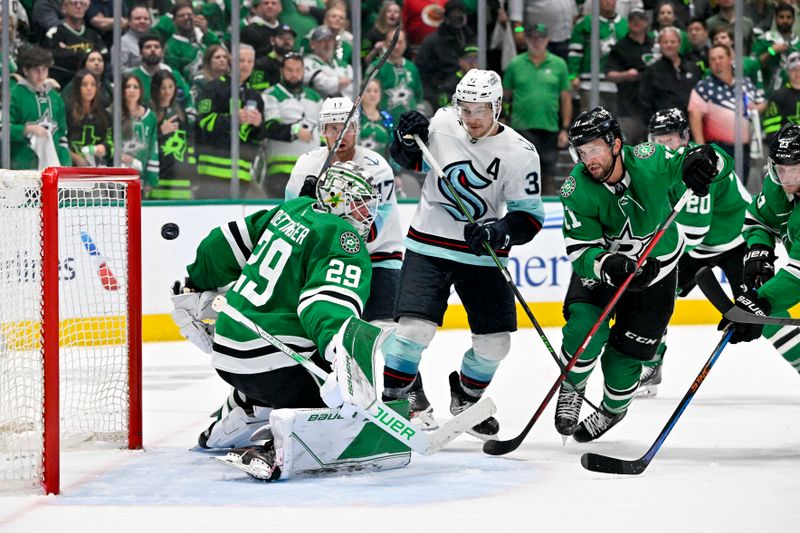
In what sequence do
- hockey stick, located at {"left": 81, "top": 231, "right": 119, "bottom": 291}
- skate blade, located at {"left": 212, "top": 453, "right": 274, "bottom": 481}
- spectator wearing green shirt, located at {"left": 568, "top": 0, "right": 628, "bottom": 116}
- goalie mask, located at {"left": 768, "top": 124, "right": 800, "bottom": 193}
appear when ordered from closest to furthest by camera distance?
skate blade, located at {"left": 212, "top": 453, "right": 274, "bottom": 481} → goalie mask, located at {"left": 768, "top": 124, "right": 800, "bottom": 193} → hockey stick, located at {"left": 81, "top": 231, "right": 119, "bottom": 291} → spectator wearing green shirt, located at {"left": 568, "top": 0, "right": 628, "bottom": 116}

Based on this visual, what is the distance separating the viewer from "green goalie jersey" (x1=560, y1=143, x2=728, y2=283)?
12.6ft

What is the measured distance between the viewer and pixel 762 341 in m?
6.66

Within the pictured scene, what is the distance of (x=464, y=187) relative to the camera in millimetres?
4098

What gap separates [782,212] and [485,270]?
909 millimetres

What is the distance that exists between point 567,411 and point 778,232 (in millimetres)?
848

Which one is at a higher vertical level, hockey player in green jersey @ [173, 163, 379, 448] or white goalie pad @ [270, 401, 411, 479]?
hockey player in green jersey @ [173, 163, 379, 448]

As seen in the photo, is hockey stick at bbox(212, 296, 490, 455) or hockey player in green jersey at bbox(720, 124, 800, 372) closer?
hockey stick at bbox(212, 296, 490, 455)

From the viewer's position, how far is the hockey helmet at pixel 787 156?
145 inches

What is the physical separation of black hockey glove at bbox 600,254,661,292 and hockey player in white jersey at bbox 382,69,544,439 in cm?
36

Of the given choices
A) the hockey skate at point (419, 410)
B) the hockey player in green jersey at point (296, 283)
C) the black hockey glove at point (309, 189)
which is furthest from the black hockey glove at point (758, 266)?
the black hockey glove at point (309, 189)

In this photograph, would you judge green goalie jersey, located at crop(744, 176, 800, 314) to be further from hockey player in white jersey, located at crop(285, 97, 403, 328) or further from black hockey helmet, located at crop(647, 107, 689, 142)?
hockey player in white jersey, located at crop(285, 97, 403, 328)

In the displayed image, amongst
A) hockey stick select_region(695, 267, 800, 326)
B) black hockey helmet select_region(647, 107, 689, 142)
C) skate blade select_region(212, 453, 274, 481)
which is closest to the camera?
skate blade select_region(212, 453, 274, 481)

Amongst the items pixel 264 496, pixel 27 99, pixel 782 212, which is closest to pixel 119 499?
pixel 264 496

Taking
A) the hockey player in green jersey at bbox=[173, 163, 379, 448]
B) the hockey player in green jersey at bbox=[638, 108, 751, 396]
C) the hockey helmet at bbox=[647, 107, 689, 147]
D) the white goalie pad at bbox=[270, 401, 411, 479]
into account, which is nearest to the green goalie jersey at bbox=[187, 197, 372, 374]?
the hockey player in green jersey at bbox=[173, 163, 379, 448]
